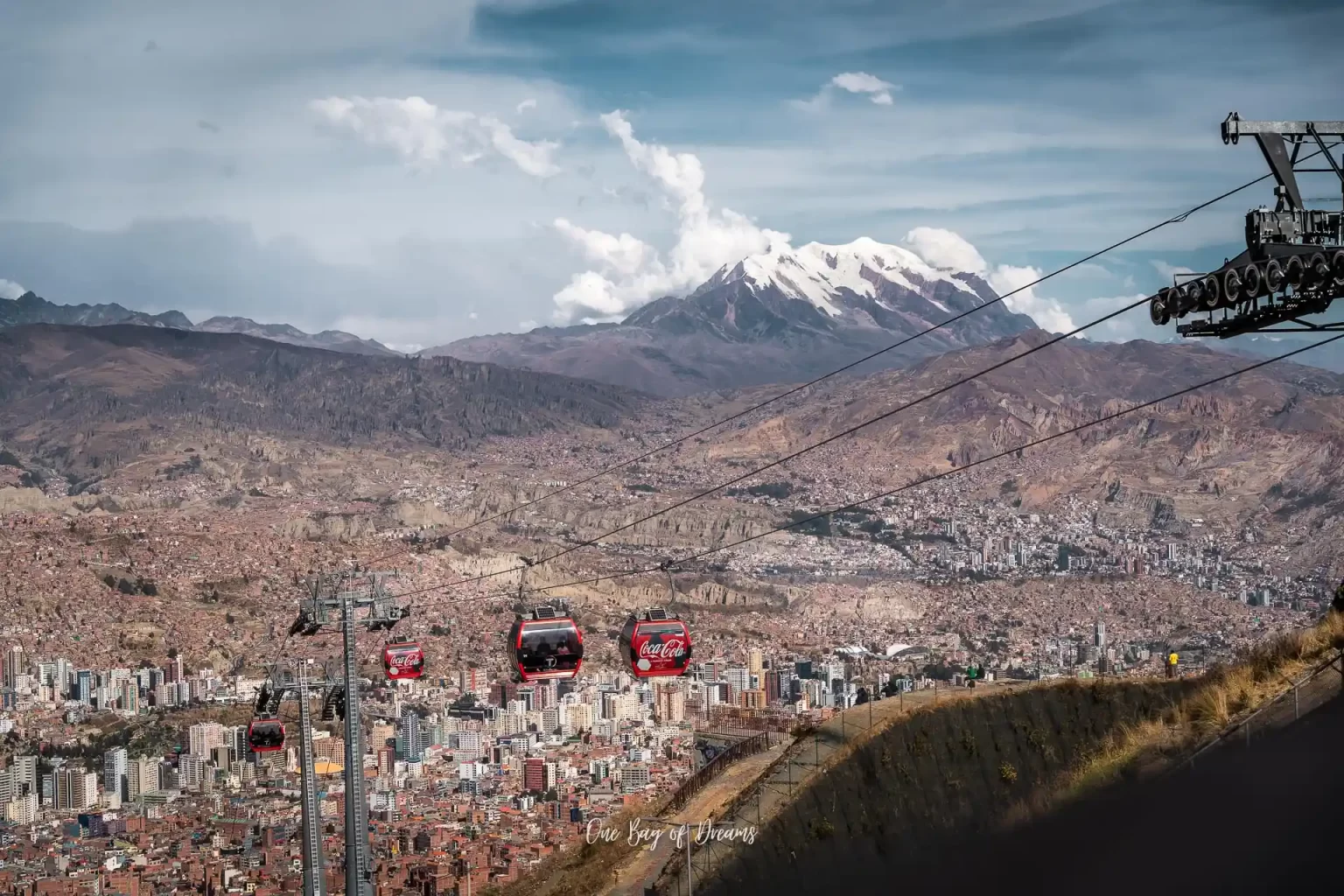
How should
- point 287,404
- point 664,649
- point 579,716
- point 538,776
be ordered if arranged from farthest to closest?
point 287,404, point 579,716, point 538,776, point 664,649

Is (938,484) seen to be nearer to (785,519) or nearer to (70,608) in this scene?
(785,519)

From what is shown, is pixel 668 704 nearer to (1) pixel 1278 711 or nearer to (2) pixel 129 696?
(2) pixel 129 696

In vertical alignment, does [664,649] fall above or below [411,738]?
above

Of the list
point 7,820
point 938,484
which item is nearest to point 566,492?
point 938,484

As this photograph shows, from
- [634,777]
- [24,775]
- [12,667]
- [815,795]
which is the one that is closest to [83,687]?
[12,667]

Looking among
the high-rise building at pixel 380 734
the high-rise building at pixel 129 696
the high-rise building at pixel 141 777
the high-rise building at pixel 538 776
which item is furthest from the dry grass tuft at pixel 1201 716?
the high-rise building at pixel 129 696

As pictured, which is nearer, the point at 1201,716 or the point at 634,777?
the point at 1201,716

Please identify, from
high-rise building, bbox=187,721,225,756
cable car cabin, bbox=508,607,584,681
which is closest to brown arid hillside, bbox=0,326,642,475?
high-rise building, bbox=187,721,225,756
